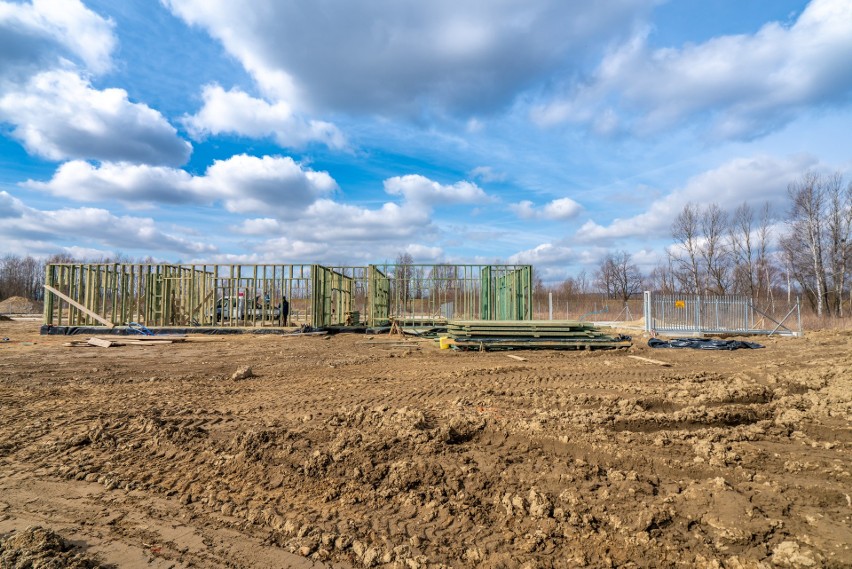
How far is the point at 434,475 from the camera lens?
395 cm

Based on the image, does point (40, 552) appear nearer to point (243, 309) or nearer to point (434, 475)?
point (434, 475)

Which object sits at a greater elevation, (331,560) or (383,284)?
(383,284)

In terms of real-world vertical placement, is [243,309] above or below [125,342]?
above

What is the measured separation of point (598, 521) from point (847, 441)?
3.65 m

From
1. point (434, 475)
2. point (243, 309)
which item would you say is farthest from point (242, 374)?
point (243, 309)

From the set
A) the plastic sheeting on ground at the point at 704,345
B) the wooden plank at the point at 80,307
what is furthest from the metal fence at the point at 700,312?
the wooden plank at the point at 80,307

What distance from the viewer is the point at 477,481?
383 cm

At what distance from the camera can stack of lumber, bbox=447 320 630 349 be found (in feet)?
46.0

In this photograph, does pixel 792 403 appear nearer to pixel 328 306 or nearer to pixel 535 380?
pixel 535 380

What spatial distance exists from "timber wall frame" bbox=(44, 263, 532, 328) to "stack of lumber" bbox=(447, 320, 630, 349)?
5563 mm

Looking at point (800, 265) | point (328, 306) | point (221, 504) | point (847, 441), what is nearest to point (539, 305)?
point (800, 265)

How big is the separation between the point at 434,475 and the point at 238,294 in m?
19.4

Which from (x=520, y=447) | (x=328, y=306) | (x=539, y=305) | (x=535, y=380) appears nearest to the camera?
(x=520, y=447)

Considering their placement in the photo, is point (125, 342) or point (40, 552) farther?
point (125, 342)
